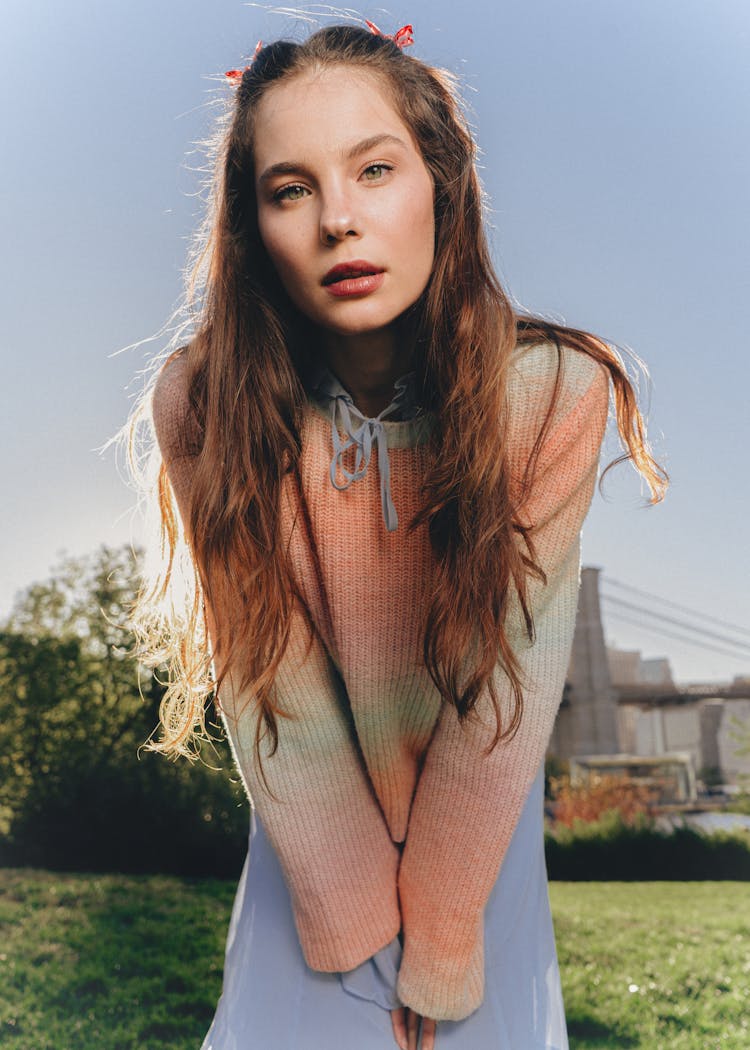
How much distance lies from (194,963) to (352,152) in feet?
10.9

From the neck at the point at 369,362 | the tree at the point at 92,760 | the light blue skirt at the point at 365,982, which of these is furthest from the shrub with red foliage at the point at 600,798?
the neck at the point at 369,362

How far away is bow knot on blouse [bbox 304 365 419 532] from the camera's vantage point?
1244 millimetres

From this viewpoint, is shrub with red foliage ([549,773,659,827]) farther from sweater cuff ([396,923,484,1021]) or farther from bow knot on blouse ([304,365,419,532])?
bow knot on blouse ([304,365,419,532])

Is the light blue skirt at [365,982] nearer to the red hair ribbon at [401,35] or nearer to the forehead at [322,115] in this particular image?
the forehead at [322,115]

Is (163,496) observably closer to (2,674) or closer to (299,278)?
(299,278)

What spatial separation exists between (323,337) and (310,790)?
0.58 metres

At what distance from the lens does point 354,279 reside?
1.19m

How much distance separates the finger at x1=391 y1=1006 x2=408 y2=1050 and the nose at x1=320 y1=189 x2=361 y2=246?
924 mm

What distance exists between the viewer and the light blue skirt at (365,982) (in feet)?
4.08

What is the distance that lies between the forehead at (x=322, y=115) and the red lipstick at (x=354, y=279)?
0.13 m

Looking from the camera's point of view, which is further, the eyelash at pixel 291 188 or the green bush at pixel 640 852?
the green bush at pixel 640 852

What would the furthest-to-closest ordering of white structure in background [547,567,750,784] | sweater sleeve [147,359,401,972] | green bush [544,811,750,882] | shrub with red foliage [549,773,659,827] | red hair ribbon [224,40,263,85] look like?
white structure in background [547,567,750,784] → shrub with red foliage [549,773,659,827] → green bush [544,811,750,882] → red hair ribbon [224,40,263,85] → sweater sleeve [147,359,401,972]

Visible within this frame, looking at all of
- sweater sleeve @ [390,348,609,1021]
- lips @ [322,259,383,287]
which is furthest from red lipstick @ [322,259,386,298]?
sweater sleeve @ [390,348,609,1021]

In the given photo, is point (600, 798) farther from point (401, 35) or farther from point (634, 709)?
point (401, 35)
